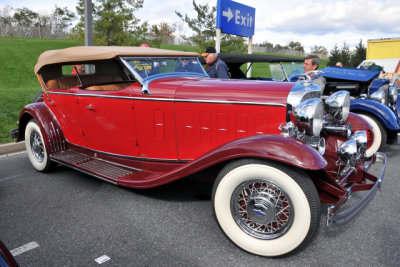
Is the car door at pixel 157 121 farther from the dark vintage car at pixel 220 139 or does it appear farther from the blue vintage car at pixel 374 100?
the blue vintage car at pixel 374 100

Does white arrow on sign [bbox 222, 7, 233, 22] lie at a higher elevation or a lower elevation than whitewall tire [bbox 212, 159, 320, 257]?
higher

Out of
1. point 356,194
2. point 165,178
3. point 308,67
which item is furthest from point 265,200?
point 308,67

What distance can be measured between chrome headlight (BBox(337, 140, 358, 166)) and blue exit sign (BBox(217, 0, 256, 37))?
6.46 meters


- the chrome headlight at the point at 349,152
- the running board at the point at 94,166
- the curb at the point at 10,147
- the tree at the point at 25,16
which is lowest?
the curb at the point at 10,147

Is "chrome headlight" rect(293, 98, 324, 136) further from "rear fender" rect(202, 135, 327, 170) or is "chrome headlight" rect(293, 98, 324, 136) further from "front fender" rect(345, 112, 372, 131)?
"front fender" rect(345, 112, 372, 131)

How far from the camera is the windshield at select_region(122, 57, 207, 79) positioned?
3125mm

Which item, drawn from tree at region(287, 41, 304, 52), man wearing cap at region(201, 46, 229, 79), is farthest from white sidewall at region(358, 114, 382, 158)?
tree at region(287, 41, 304, 52)

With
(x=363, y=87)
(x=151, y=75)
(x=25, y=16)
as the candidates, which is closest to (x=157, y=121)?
(x=151, y=75)

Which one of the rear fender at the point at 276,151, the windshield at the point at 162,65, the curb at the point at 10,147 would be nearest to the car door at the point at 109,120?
the windshield at the point at 162,65

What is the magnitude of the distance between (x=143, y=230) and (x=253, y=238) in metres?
0.96

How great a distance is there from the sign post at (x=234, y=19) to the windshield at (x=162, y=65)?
165 inches

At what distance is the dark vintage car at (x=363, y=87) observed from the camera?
473 cm

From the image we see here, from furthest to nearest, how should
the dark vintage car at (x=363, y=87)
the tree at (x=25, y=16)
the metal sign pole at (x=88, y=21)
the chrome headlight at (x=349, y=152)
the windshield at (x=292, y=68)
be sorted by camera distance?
the tree at (x=25, y=16)
the metal sign pole at (x=88, y=21)
the windshield at (x=292, y=68)
the dark vintage car at (x=363, y=87)
the chrome headlight at (x=349, y=152)

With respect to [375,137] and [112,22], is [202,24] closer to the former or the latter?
[112,22]
